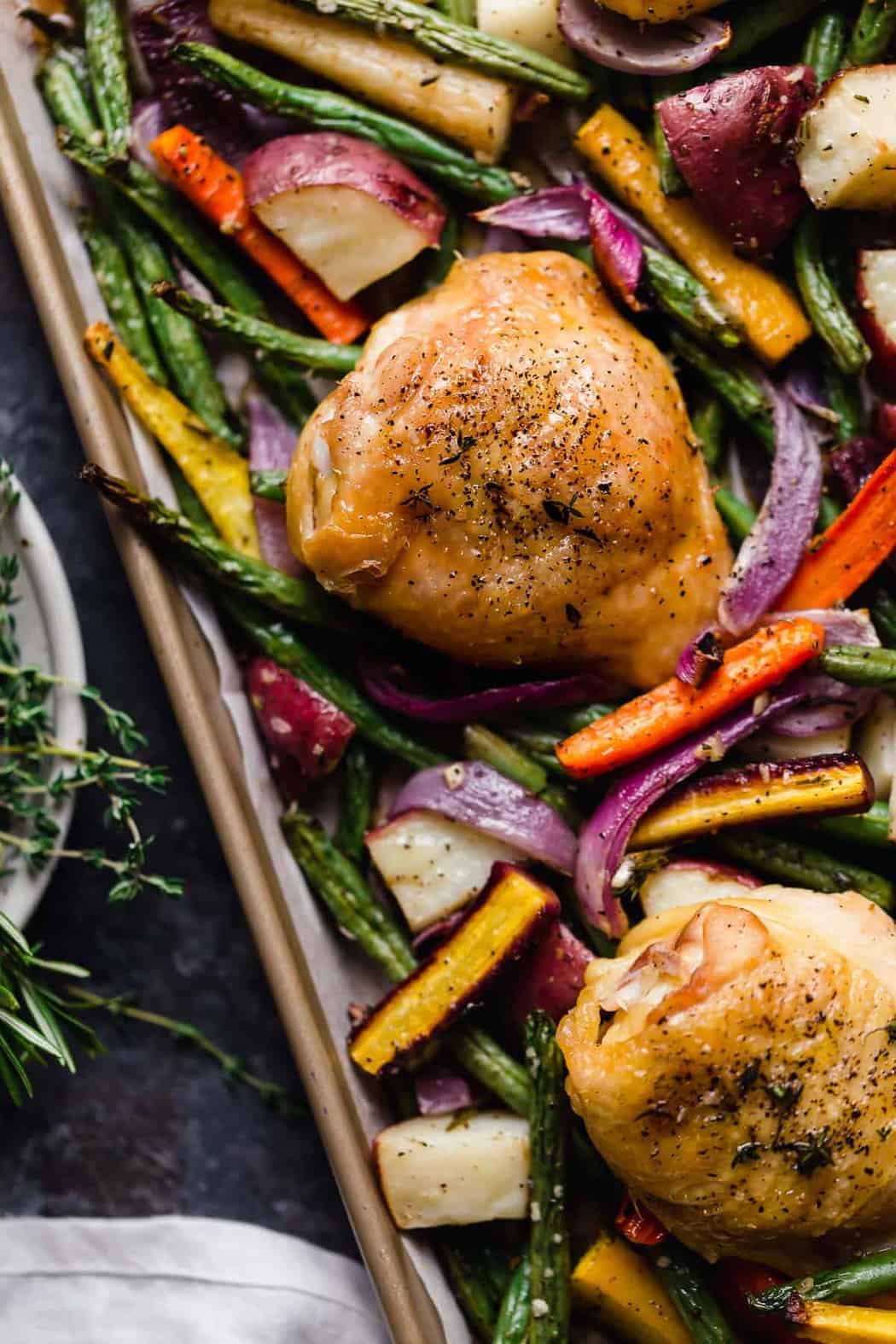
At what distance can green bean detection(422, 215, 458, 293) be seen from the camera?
3477 mm

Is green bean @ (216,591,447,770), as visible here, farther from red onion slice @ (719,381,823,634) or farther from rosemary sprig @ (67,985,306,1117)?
rosemary sprig @ (67,985,306,1117)

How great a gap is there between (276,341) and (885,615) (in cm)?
162

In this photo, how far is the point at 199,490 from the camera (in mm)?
3426

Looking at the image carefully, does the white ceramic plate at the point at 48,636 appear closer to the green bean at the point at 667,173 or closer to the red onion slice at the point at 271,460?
the red onion slice at the point at 271,460

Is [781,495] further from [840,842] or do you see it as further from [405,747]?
[405,747]

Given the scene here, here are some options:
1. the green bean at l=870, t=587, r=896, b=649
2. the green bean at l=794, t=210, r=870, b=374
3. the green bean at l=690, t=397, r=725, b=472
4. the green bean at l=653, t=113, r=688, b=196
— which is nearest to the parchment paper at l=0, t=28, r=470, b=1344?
the green bean at l=690, t=397, r=725, b=472

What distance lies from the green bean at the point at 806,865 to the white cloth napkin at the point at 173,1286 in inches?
60.7

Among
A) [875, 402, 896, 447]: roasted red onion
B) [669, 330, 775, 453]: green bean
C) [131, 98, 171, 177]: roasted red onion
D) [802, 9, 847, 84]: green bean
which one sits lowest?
[875, 402, 896, 447]: roasted red onion

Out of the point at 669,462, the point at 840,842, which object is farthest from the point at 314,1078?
the point at 669,462

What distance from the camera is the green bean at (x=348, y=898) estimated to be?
3369 mm

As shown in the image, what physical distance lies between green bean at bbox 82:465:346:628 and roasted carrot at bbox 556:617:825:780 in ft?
2.28

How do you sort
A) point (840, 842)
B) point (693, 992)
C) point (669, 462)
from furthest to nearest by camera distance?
point (840, 842) < point (669, 462) < point (693, 992)

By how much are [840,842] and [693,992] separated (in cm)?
79

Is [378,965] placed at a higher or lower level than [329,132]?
lower
